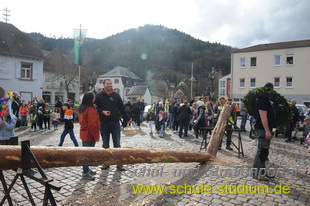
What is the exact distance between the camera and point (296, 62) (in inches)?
1362

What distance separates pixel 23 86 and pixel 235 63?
102 feet

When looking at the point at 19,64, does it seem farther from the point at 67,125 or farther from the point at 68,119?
the point at 67,125

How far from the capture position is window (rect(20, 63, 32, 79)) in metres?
25.1

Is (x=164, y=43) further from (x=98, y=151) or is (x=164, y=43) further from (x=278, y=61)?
(x=98, y=151)

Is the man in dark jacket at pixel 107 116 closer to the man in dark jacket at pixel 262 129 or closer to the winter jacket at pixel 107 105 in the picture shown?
the winter jacket at pixel 107 105

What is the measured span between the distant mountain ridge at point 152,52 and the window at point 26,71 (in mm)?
48741

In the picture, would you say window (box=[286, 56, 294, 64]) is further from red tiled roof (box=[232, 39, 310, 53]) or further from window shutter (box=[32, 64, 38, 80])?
window shutter (box=[32, 64, 38, 80])

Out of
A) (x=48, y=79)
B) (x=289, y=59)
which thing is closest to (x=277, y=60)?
(x=289, y=59)

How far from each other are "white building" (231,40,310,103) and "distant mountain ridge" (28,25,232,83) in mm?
36768

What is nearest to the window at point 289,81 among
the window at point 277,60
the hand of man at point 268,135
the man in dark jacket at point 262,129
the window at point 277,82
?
the window at point 277,82

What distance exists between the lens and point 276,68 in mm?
36031

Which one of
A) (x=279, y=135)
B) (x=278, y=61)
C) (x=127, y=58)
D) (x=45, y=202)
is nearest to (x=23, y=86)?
(x=279, y=135)

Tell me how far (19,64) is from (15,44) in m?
2.64

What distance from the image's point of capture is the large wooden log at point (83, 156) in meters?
2.73
